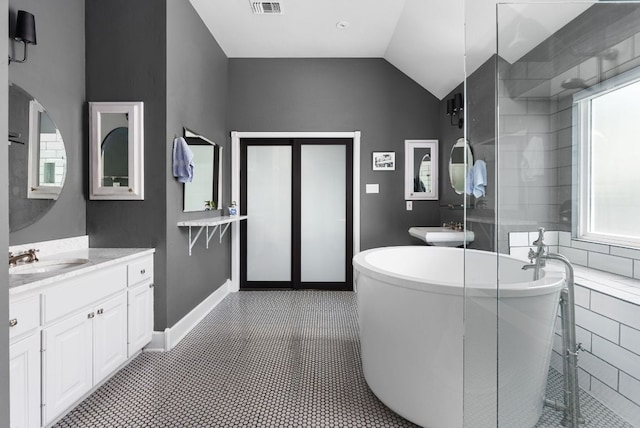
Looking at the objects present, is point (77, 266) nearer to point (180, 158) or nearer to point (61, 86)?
point (180, 158)

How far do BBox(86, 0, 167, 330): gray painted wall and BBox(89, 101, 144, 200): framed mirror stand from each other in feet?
0.21

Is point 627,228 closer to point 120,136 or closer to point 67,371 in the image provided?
point 67,371

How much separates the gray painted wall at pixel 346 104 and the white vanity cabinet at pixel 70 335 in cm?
262

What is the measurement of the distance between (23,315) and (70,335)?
339 mm

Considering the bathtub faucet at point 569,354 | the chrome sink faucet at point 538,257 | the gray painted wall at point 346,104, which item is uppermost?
the gray painted wall at point 346,104

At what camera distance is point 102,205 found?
2.56 m

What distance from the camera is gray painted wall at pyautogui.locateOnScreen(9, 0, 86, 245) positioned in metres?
2.04

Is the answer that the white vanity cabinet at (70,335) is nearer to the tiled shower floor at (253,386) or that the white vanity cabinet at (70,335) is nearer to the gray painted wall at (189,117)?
the tiled shower floor at (253,386)

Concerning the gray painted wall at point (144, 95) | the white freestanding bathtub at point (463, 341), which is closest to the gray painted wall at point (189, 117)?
the gray painted wall at point (144, 95)

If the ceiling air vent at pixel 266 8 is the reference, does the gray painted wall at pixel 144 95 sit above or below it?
below

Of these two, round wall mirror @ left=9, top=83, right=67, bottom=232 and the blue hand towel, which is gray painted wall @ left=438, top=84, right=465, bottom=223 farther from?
round wall mirror @ left=9, top=83, right=67, bottom=232

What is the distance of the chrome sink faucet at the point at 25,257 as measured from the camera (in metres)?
1.80

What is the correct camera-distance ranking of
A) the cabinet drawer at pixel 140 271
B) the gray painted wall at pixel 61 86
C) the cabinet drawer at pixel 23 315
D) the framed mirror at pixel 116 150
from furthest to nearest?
the framed mirror at pixel 116 150 → the cabinet drawer at pixel 140 271 → the gray painted wall at pixel 61 86 → the cabinet drawer at pixel 23 315

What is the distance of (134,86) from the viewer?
257 centimetres
